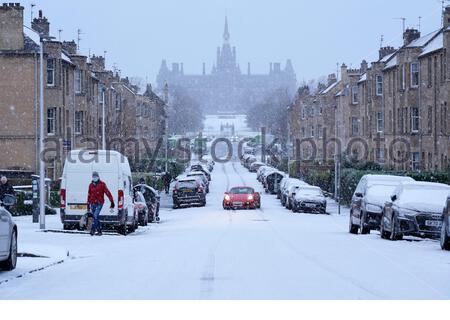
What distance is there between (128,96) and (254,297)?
304 ft

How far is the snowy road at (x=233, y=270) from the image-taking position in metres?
12.9

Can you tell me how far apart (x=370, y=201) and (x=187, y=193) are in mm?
28837

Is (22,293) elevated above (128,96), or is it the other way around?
(128,96)

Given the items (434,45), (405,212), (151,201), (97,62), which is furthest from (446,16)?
(97,62)

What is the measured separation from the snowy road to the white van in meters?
2.75

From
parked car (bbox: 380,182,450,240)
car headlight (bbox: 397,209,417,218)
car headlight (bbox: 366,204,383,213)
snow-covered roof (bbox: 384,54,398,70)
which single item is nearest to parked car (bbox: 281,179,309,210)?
snow-covered roof (bbox: 384,54,398,70)

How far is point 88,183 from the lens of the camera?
1152 inches

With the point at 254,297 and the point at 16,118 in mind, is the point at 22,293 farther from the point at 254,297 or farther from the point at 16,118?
the point at 16,118

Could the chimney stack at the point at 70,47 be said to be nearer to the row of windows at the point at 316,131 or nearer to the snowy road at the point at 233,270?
the row of windows at the point at 316,131

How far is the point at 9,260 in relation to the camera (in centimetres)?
1633

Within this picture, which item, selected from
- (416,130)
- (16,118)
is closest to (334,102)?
(416,130)

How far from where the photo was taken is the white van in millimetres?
29172

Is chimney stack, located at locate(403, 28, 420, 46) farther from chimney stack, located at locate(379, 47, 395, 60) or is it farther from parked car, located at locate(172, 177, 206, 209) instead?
parked car, located at locate(172, 177, 206, 209)

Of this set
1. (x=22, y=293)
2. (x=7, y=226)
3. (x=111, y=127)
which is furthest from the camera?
(x=111, y=127)
